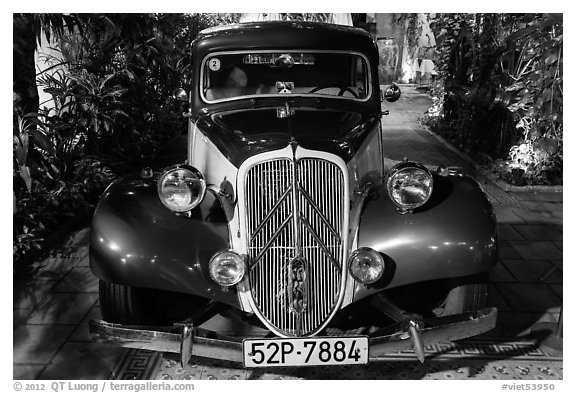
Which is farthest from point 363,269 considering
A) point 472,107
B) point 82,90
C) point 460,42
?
point 460,42

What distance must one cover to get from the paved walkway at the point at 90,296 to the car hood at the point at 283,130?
1327 mm

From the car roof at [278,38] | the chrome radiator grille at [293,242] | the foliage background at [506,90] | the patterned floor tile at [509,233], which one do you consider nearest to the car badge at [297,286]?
the chrome radiator grille at [293,242]

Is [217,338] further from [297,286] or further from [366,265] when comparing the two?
[366,265]

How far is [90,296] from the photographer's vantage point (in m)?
3.40

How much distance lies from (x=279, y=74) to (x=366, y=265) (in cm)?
157

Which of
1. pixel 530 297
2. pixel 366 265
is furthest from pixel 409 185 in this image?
pixel 530 297

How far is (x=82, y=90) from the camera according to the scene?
547cm

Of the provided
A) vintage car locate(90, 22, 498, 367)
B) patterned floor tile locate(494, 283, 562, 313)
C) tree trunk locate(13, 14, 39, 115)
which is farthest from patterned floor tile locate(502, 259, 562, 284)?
tree trunk locate(13, 14, 39, 115)

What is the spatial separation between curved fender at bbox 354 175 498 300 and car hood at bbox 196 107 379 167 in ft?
1.39

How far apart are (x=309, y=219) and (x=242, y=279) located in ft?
1.41

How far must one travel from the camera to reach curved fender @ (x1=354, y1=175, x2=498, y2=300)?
7.95 feet

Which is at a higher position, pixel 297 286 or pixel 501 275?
pixel 297 286

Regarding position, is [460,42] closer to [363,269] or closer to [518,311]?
[518,311]

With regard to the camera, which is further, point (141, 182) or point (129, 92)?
point (129, 92)
